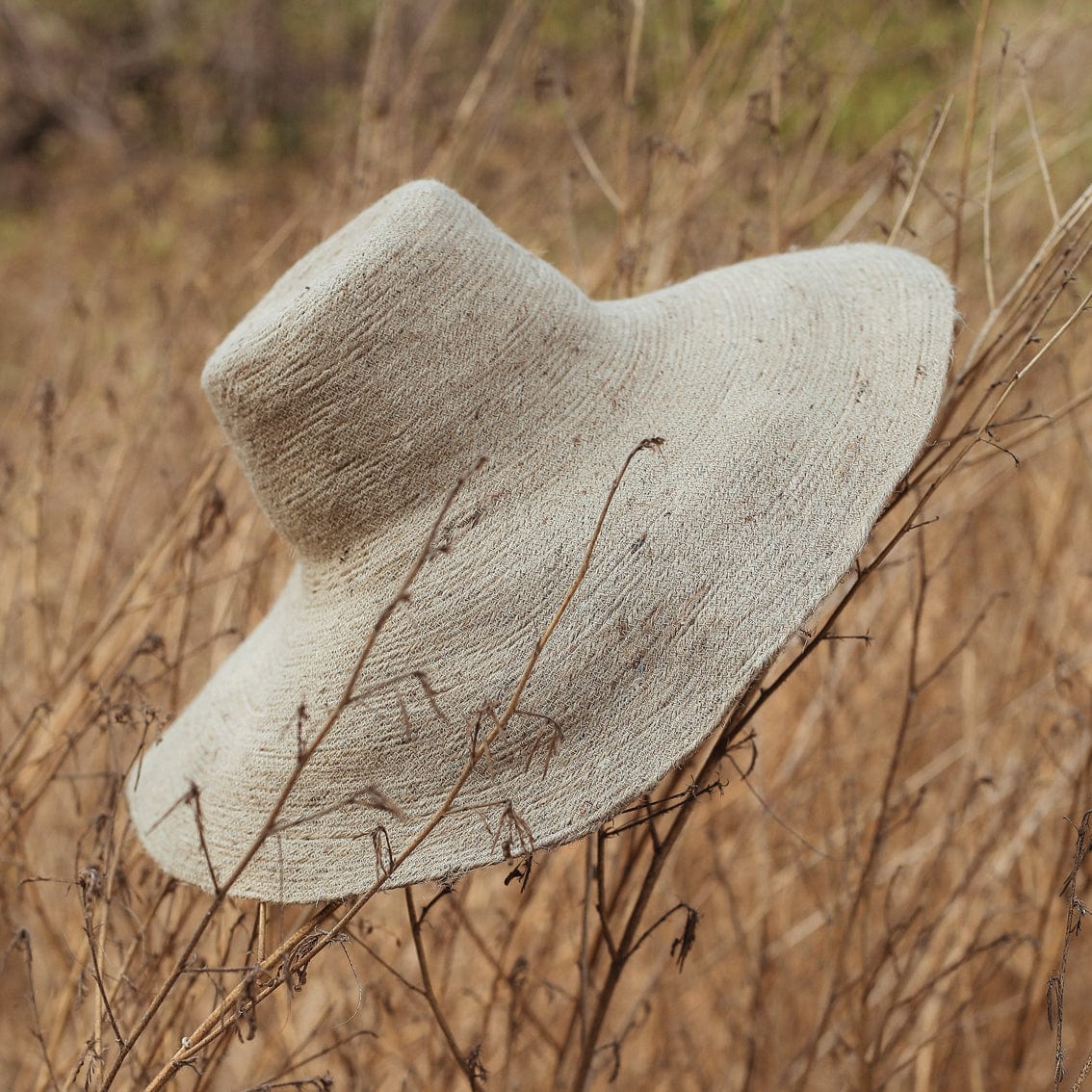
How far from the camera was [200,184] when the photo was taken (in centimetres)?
550

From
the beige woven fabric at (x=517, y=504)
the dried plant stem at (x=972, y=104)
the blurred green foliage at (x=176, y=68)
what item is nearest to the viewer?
the beige woven fabric at (x=517, y=504)

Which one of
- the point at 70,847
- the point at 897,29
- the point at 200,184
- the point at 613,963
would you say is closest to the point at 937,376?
the point at 613,963

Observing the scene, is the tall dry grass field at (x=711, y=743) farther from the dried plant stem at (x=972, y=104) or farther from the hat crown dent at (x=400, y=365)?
the hat crown dent at (x=400, y=365)

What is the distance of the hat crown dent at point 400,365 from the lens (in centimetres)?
73

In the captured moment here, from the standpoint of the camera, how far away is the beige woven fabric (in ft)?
2.21

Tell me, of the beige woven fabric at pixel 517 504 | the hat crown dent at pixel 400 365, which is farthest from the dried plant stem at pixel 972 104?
the hat crown dent at pixel 400 365

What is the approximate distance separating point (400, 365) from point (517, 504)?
114 millimetres

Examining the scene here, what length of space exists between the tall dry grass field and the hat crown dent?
0.21m

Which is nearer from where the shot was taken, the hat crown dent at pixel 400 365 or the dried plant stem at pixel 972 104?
the hat crown dent at pixel 400 365

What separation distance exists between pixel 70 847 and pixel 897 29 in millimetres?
2938

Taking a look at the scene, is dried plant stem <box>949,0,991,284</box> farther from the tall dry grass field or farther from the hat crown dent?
the hat crown dent

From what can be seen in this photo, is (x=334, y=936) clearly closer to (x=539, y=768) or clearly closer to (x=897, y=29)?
(x=539, y=768)

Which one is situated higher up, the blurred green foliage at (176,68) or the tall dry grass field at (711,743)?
the blurred green foliage at (176,68)

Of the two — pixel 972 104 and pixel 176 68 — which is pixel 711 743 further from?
pixel 176 68
